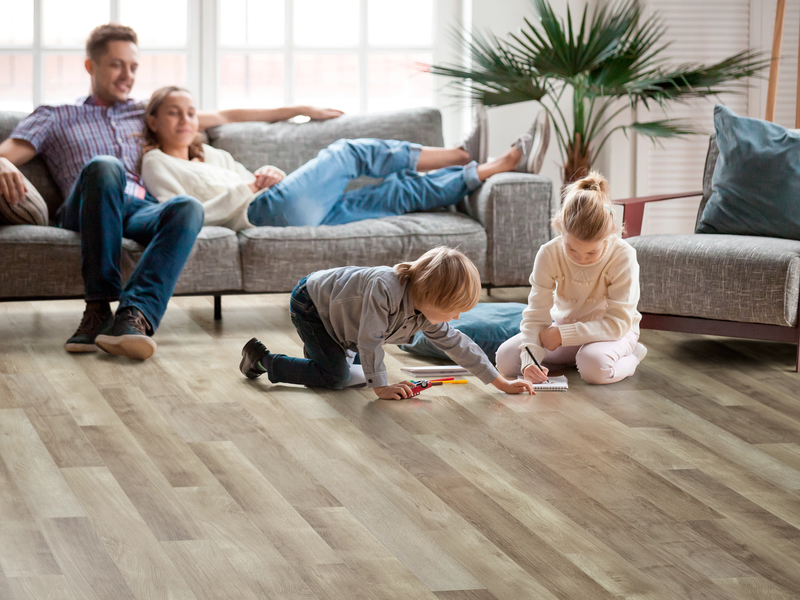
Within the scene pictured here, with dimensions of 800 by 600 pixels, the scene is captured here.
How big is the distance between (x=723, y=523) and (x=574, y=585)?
41cm

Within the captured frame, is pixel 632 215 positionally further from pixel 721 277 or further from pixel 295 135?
pixel 295 135

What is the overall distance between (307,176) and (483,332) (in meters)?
0.99

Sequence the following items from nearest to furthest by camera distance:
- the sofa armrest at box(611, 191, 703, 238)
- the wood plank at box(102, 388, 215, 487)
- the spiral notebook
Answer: the wood plank at box(102, 388, 215, 487) < the spiral notebook < the sofa armrest at box(611, 191, 703, 238)

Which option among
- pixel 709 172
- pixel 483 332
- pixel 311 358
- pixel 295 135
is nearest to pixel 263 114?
pixel 295 135

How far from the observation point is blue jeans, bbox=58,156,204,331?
313 cm

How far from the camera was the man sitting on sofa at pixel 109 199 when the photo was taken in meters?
3.12

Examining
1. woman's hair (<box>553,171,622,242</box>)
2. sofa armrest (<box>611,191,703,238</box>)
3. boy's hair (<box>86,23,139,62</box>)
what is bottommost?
sofa armrest (<box>611,191,703,238</box>)

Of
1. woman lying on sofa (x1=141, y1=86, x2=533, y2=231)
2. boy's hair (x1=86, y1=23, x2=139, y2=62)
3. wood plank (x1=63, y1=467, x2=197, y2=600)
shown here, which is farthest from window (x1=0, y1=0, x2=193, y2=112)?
wood plank (x1=63, y1=467, x2=197, y2=600)

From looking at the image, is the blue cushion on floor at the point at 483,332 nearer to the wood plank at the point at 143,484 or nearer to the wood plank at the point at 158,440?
the wood plank at the point at 158,440

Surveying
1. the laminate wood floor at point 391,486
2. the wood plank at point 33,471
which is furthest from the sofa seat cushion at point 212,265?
the wood plank at point 33,471

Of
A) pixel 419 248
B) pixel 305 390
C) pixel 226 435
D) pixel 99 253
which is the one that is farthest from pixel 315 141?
pixel 226 435

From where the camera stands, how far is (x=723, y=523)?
72.2 inches

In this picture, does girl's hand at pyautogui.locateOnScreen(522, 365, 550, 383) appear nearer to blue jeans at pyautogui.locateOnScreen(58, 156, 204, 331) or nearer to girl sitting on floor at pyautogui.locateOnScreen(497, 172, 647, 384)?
girl sitting on floor at pyautogui.locateOnScreen(497, 172, 647, 384)

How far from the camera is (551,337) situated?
9.19 ft
